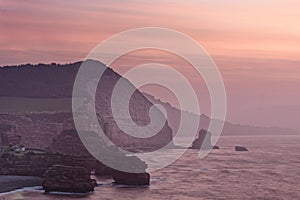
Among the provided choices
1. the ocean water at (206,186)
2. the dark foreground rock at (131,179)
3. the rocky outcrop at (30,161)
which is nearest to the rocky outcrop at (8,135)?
the ocean water at (206,186)

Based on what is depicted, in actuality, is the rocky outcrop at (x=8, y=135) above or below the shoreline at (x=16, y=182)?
above

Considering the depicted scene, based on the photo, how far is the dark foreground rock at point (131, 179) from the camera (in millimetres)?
107562

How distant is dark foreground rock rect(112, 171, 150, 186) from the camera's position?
353 ft

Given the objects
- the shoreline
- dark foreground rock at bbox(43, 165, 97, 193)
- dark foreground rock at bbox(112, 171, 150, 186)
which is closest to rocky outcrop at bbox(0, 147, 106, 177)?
the shoreline

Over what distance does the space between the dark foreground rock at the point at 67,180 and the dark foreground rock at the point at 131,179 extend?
40.0 feet

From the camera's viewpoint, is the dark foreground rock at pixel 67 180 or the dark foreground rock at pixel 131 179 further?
the dark foreground rock at pixel 131 179

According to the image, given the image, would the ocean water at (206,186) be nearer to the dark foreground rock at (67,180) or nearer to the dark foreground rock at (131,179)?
the dark foreground rock at (131,179)

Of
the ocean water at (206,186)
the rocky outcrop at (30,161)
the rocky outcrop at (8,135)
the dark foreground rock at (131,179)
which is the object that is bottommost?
the ocean water at (206,186)

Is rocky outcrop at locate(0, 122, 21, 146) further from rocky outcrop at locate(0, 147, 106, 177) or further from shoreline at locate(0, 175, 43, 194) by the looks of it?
shoreline at locate(0, 175, 43, 194)

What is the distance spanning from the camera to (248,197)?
331 ft

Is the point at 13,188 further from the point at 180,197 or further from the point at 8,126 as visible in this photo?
the point at 8,126

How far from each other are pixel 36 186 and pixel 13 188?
A: 554cm

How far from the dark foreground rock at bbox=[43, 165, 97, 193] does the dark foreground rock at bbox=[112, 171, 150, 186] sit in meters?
12.2

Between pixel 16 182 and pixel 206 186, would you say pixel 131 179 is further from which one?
pixel 16 182
